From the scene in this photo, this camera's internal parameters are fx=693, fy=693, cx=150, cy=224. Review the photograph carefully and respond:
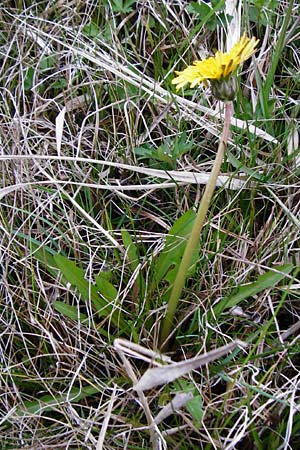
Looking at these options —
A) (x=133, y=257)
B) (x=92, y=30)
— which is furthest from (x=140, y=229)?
(x=92, y=30)

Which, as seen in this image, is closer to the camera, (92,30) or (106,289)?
(106,289)

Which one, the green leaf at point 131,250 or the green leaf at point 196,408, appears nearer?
the green leaf at point 196,408

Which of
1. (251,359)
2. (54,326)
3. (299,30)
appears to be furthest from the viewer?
(299,30)

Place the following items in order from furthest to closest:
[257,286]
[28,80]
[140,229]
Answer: [28,80] < [140,229] < [257,286]

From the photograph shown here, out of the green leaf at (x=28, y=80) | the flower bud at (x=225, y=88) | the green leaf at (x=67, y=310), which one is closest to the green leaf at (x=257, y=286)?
the green leaf at (x=67, y=310)

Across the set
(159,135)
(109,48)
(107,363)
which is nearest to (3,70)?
(109,48)

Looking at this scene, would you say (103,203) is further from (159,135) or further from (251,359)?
(251,359)

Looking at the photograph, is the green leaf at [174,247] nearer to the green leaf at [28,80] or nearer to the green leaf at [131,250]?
the green leaf at [131,250]

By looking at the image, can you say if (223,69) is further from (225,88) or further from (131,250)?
(131,250)
